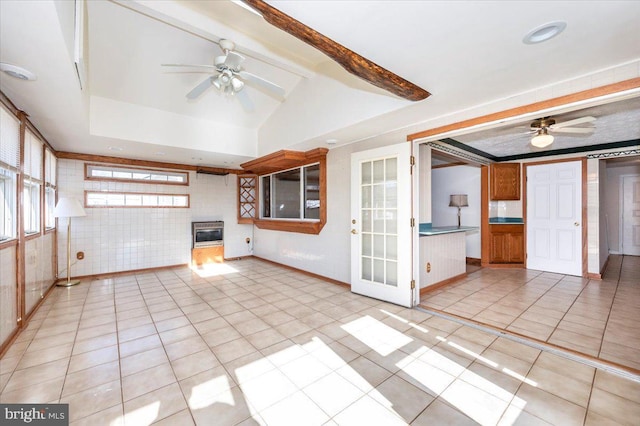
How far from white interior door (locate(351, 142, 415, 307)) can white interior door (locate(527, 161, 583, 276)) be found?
391cm

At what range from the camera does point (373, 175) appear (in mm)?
3885

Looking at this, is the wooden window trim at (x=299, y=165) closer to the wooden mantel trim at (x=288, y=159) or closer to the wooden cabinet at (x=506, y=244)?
the wooden mantel trim at (x=288, y=159)

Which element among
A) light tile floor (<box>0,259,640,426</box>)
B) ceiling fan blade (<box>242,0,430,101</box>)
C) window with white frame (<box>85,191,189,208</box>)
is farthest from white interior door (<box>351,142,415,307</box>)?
window with white frame (<box>85,191,189,208</box>)

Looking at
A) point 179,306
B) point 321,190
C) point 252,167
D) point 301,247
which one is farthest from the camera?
point 252,167

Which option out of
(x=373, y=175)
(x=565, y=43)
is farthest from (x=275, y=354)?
(x=565, y=43)

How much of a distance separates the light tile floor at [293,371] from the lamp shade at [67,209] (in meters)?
1.58

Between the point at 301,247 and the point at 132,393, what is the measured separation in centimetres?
370

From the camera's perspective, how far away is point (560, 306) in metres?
3.47

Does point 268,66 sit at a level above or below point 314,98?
above

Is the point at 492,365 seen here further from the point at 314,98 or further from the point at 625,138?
the point at 625,138

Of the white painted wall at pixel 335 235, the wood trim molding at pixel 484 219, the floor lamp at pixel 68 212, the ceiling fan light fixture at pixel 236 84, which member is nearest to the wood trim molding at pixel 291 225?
the white painted wall at pixel 335 235

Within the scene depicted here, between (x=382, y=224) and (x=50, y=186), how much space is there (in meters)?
5.32

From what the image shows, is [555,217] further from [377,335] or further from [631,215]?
[377,335]

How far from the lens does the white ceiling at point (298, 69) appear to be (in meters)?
1.58
